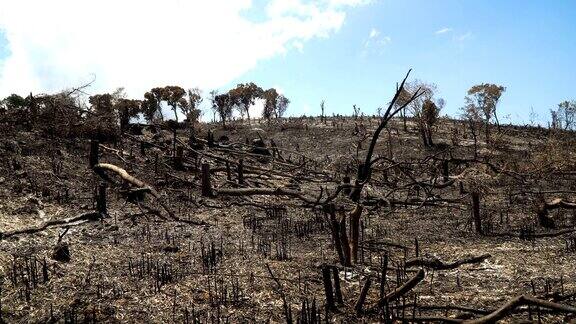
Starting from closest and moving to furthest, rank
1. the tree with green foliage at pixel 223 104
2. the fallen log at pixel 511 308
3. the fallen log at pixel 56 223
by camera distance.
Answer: the fallen log at pixel 511 308 → the fallen log at pixel 56 223 → the tree with green foliage at pixel 223 104

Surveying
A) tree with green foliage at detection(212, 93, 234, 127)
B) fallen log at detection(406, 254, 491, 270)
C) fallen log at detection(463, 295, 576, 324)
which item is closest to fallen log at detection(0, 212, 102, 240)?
fallen log at detection(406, 254, 491, 270)

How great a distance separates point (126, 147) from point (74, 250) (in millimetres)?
14158

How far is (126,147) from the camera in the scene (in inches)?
897

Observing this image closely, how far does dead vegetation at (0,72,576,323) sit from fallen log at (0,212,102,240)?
48mm

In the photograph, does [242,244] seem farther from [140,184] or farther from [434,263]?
[140,184]

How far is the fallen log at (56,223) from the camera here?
31.5 feet

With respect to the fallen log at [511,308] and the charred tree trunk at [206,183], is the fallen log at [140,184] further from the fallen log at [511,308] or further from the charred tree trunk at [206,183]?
the fallen log at [511,308]

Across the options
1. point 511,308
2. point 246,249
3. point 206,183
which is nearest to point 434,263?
point 246,249

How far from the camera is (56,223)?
10578 millimetres

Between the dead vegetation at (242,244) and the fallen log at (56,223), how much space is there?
48mm

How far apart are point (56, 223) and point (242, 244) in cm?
445

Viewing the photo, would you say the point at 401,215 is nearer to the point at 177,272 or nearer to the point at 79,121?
the point at 177,272

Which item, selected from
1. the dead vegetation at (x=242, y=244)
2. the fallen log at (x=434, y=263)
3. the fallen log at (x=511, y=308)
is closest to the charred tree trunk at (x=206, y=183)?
the dead vegetation at (x=242, y=244)

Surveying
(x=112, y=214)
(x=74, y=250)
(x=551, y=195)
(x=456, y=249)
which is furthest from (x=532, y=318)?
(x=551, y=195)
